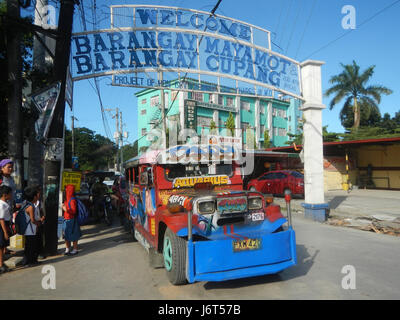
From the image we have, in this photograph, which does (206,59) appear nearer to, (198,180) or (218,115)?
(198,180)

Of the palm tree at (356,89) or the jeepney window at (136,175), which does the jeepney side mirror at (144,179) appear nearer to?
the jeepney window at (136,175)

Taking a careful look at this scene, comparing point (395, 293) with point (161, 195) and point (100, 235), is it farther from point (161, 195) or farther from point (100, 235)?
point (100, 235)

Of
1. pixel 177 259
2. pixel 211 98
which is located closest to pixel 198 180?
pixel 177 259

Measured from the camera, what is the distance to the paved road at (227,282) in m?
4.02

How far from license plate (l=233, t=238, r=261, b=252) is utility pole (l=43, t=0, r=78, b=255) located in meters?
4.25

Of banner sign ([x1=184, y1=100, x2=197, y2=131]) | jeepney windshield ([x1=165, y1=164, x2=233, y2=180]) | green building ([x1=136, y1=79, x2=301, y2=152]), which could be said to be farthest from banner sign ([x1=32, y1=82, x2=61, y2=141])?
banner sign ([x1=184, y1=100, x2=197, y2=131])

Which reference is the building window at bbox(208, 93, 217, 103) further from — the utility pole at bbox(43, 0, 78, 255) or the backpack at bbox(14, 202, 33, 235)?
the backpack at bbox(14, 202, 33, 235)

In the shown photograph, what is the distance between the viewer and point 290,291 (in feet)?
13.3

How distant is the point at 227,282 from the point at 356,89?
3665 centimetres

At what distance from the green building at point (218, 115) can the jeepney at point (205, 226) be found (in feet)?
73.7

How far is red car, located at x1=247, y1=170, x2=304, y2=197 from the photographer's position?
587 inches

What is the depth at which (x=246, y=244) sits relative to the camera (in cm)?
394

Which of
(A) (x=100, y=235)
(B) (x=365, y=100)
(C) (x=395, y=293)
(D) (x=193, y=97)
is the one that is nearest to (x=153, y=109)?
(D) (x=193, y=97)

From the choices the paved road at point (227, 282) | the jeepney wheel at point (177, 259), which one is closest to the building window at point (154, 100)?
the paved road at point (227, 282)
